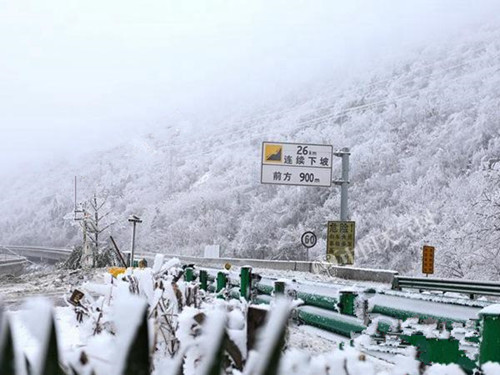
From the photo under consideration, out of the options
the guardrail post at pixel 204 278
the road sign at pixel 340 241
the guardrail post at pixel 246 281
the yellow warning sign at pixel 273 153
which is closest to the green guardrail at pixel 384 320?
the guardrail post at pixel 246 281

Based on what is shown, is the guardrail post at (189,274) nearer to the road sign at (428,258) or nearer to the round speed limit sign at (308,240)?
the road sign at (428,258)

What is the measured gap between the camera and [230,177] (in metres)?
59.7

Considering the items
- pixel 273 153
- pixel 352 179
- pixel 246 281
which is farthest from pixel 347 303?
pixel 352 179

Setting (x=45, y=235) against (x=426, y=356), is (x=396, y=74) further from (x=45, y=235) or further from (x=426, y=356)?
(x=426, y=356)

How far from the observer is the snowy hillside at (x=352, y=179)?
35906 millimetres

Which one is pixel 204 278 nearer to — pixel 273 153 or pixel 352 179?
pixel 273 153

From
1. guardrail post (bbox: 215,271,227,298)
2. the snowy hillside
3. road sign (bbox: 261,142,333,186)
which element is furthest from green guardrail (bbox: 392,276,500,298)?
the snowy hillside

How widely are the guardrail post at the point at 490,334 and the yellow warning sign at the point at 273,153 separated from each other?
66.3ft

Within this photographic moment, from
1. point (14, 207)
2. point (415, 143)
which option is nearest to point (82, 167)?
point (14, 207)

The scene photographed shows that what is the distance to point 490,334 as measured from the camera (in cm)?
251

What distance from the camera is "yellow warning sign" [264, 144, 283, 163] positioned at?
22.7m

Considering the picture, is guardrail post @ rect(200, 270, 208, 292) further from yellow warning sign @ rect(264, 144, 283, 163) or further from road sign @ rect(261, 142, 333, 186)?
yellow warning sign @ rect(264, 144, 283, 163)

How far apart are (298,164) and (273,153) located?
0.97m

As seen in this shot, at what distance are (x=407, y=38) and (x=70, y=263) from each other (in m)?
63.9
